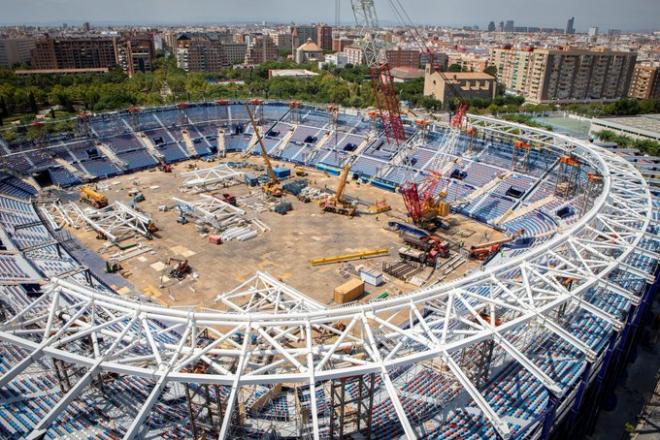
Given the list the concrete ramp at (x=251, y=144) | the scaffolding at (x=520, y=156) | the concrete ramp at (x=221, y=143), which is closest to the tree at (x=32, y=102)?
the concrete ramp at (x=221, y=143)

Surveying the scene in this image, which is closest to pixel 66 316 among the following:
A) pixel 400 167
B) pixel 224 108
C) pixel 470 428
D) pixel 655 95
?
pixel 470 428

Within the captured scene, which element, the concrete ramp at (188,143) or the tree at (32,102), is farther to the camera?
the tree at (32,102)

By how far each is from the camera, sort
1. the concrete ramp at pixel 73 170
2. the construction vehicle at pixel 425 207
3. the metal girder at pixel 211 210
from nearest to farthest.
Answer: the metal girder at pixel 211 210
the construction vehicle at pixel 425 207
the concrete ramp at pixel 73 170

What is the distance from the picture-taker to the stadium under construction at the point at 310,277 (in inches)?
944

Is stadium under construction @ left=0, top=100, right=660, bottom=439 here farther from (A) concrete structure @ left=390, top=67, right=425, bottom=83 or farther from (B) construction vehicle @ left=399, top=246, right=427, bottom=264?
(A) concrete structure @ left=390, top=67, right=425, bottom=83

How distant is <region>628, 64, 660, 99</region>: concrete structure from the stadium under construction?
5339 inches

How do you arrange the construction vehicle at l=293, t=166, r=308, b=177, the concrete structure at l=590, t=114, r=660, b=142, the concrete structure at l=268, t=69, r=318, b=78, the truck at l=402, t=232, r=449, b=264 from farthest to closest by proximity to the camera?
the concrete structure at l=268, t=69, r=318, b=78 < the concrete structure at l=590, t=114, r=660, b=142 < the construction vehicle at l=293, t=166, r=308, b=177 < the truck at l=402, t=232, r=449, b=264

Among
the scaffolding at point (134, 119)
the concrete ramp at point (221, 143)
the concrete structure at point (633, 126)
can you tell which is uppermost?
the scaffolding at point (134, 119)

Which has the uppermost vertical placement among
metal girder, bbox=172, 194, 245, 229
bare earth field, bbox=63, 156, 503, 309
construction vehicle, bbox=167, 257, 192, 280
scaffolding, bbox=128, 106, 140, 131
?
scaffolding, bbox=128, 106, 140, 131

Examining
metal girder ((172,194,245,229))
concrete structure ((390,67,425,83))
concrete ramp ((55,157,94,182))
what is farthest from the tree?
concrete structure ((390,67,425,83))

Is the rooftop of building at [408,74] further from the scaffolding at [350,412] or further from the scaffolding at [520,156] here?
the scaffolding at [350,412]

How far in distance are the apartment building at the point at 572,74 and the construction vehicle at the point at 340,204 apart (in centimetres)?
13085

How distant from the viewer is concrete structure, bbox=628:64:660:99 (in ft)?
549

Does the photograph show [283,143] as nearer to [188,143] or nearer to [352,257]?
[188,143]
